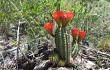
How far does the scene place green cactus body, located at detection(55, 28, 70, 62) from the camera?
154 inches

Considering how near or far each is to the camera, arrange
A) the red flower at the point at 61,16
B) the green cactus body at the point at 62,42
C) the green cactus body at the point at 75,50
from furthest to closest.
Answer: the green cactus body at the point at 75,50 → the green cactus body at the point at 62,42 → the red flower at the point at 61,16

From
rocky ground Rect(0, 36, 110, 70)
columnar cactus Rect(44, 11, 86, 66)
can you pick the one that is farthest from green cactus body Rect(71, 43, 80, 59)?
rocky ground Rect(0, 36, 110, 70)

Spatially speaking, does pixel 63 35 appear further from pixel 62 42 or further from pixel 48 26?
pixel 48 26

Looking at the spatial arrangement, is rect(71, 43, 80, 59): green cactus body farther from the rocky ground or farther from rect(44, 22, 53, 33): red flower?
rect(44, 22, 53, 33): red flower

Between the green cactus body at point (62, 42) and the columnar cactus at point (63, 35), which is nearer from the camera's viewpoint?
the columnar cactus at point (63, 35)

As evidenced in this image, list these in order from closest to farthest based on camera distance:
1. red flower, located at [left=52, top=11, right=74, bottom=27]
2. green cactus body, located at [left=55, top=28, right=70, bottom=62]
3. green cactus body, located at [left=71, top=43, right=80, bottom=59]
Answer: red flower, located at [left=52, top=11, right=74, bottom=27]
green cactus body, located at [left=55, top=28, right=70, bottom=62]
green cactus body, located at [left=71, top=43, right=80, bottom=59]

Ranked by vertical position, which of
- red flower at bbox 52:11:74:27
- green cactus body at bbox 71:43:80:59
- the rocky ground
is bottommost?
the rocky ground

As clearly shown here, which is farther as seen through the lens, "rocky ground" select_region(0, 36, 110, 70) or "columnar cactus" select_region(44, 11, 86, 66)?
"rocky ground" select_region(0, 36, 110, 70)

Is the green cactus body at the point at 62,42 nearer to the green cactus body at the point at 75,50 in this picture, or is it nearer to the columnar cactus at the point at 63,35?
the columnar cactus at the point at 63,35

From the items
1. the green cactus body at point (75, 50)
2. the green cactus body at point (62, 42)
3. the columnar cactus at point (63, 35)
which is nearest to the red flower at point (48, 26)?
the columnar cactus at point (63, 35)

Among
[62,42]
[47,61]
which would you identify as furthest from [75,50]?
[47,61]

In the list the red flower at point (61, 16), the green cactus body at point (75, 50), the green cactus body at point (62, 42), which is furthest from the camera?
the green cactus body at point (75, 50)

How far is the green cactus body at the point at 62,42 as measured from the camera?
390 centimetres

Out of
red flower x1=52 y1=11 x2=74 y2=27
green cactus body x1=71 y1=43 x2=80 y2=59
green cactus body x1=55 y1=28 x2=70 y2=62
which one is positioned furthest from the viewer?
green cactus body x1=71 y1=43 x2=80 y2=59
